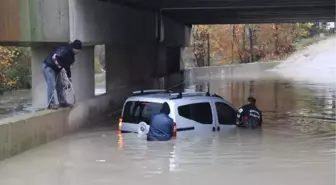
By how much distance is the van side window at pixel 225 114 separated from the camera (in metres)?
13.6

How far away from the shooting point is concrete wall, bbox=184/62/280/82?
47.1 meters

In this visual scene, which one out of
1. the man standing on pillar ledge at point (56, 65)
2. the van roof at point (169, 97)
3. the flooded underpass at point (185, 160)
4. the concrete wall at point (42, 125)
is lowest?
the flooded underpass at point (185, 160)

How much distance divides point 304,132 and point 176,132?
4.92 metres

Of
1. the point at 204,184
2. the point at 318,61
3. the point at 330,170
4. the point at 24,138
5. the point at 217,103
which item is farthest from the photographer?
the point at 318,61

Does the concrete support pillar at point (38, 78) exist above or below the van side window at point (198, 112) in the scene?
above

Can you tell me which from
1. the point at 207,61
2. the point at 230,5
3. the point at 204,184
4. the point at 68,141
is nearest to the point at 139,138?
the point at 68,141

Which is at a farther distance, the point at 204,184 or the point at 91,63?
the point at 91,63

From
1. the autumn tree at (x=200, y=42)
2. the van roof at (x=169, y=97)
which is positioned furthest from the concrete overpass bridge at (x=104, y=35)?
the autumn tree at (x=200, y=42)

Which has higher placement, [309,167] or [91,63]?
[91,63]

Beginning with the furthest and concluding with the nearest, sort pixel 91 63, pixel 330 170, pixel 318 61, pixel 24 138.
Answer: pixel 318 61 < pixel 91 63 < pixel 24 138 < pixel 330 170

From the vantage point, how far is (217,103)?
44.4 feet

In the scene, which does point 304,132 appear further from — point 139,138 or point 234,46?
point 234,46

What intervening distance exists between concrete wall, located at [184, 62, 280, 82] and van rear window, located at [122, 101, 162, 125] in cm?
3025

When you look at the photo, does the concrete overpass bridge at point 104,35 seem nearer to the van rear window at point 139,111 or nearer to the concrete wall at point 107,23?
the concrete wall at point 107,23
